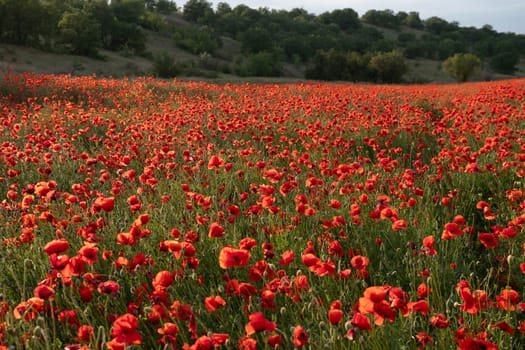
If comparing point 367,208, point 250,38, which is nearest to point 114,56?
point 250,38

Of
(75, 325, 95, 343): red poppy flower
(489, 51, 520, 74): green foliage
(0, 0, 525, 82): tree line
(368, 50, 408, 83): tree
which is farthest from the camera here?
(489, 51, 520, 74): green foliage

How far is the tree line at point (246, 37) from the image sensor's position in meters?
37.0

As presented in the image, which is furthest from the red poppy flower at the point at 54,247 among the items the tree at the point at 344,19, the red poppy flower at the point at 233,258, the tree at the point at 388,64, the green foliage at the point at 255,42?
the tree at the point at 344,19

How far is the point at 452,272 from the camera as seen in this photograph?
296 cm

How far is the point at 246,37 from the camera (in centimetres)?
5944

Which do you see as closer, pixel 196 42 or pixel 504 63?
pixel 196 42

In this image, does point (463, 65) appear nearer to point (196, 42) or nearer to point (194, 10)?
point (196, 42)

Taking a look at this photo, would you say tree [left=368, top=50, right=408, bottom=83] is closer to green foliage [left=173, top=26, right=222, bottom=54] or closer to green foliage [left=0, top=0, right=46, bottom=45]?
green foliage [left=173, top=26, right=222, bottom=54]

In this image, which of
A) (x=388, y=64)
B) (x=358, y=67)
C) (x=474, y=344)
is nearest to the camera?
(x=474, y=344)

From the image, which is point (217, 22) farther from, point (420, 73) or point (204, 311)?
point (204, 311)

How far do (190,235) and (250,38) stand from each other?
5942 cm

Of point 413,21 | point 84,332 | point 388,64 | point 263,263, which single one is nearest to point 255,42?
point 388,64

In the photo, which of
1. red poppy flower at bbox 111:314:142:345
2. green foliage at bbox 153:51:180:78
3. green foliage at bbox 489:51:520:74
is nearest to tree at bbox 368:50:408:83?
green foliage at bbox 153:51:180:78

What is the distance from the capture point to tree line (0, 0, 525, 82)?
3703 cm
